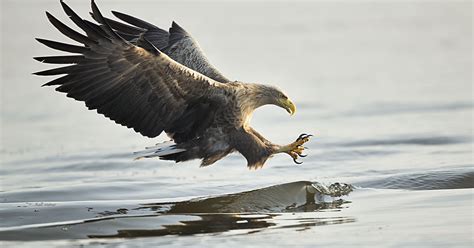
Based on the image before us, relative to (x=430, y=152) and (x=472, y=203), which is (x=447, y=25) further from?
(x=472, y=203)

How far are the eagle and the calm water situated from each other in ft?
1.43

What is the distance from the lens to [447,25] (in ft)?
68.0

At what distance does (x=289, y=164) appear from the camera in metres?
9.45

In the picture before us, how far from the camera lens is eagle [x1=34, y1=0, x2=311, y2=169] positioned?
24.3 ft

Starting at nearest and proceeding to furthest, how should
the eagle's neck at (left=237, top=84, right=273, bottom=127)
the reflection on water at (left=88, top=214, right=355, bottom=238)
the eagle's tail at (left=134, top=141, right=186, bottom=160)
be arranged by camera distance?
the reflection on water at (left=88, top=214, right=355, bottom=238), the eagle's tail at (left=134, top=141, right=186, bottom=160), the eagle's neck at (left=237, top=84, right=273, bottom=127)

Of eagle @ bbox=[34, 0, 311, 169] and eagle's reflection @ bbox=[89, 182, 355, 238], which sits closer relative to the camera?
eagle's reflection @ bbox=[89, 182, 355, 238]

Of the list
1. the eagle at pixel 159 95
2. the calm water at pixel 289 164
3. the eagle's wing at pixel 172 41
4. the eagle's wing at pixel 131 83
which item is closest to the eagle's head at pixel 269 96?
the eagle at pixel 159 95

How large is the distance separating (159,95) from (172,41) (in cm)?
169

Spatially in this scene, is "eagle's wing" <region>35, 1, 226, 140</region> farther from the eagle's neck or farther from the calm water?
the calm water

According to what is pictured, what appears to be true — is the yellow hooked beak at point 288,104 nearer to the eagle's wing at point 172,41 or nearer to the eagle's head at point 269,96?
the eagle's head at point 269,96

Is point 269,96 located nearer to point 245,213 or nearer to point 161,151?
point 161,151

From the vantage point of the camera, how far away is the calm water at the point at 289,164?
664 cm

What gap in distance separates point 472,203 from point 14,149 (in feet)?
18.0

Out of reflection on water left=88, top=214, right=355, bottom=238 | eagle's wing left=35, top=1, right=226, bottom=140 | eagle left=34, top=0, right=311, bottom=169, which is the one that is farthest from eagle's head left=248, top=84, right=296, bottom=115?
reflection on water left=88, top=214, right=355, bottom=238
